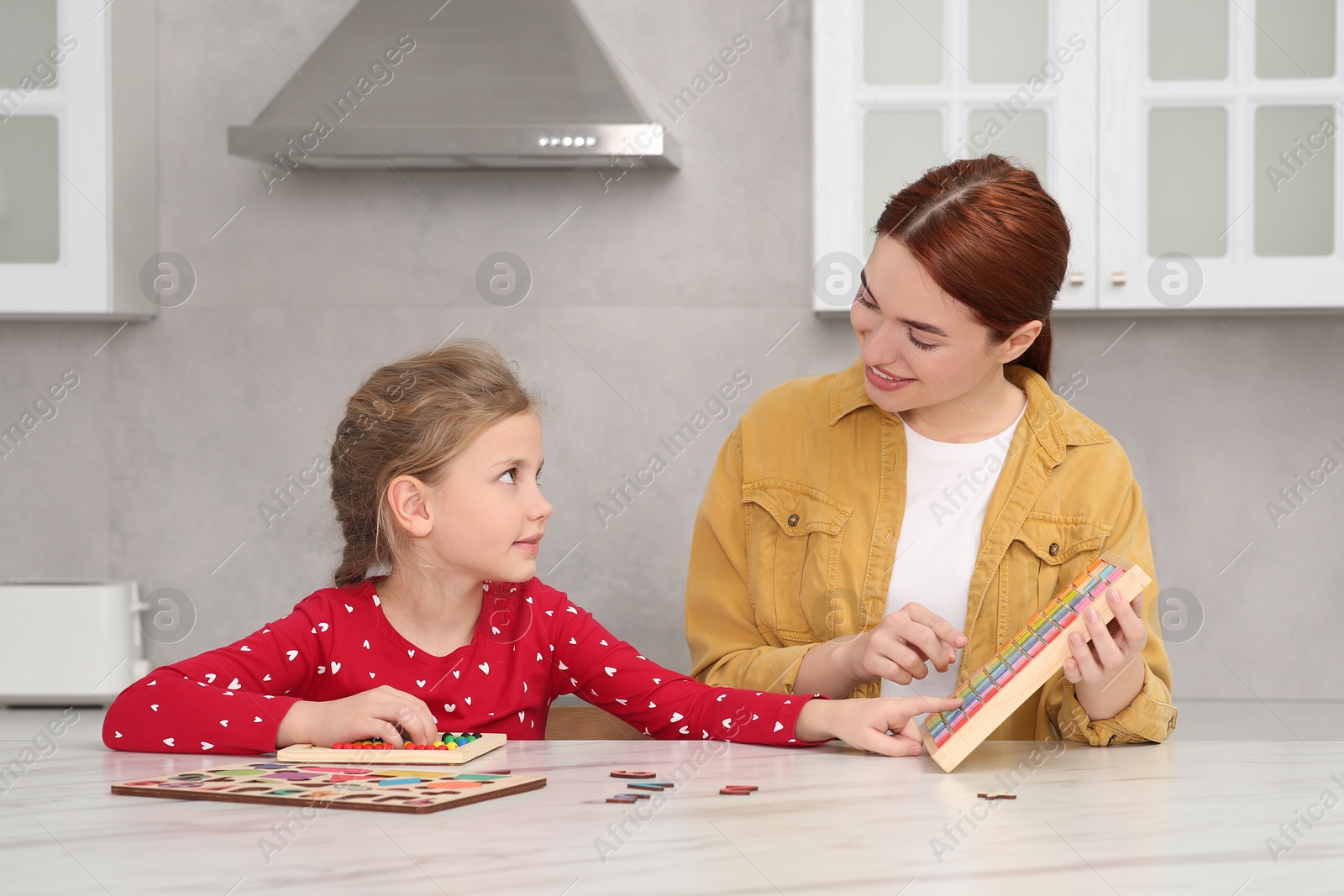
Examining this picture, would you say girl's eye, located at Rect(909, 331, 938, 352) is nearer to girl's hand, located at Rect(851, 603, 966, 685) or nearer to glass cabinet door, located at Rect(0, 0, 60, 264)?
girl's hand, located at Rect(851, 603, 966, 685)

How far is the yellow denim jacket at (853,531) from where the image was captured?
1.41m

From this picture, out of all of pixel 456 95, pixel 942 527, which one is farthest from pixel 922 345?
pixel 456 95

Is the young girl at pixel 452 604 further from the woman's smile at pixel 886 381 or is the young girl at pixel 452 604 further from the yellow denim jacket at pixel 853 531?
the woman's smile at pixel 886 381

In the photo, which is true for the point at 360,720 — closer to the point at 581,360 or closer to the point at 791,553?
the point at 791,553

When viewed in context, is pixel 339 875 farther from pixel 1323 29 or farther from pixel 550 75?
pixel 1323 29

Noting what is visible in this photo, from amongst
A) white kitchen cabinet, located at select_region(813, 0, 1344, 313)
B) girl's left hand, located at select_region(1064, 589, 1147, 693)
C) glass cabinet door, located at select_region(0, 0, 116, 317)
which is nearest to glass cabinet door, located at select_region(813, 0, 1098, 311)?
white kitchen cabinet, located at select_region(813, 0, 1344, 313)

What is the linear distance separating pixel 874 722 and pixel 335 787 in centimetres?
49

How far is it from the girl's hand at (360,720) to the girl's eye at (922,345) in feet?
2.22

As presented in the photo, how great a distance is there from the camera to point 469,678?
1.32 m

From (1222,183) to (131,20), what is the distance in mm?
1926

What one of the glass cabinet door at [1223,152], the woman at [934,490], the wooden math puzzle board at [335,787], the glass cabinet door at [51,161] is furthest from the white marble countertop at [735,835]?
the glass cabinet door at [51,161]

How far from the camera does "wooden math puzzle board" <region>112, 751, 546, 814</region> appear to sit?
2.75ft

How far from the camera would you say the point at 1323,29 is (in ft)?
6.31

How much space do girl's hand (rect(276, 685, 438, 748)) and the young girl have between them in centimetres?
14
